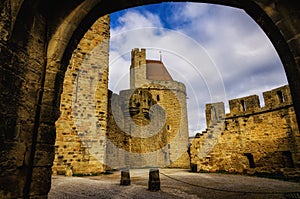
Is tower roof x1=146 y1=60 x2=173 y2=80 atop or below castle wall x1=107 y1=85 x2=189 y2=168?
atop

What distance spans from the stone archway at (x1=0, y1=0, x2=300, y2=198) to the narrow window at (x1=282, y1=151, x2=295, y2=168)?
998cm

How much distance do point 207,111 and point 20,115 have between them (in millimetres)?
13371

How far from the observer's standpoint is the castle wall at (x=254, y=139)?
987 centimetres

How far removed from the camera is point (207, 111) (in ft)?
46.1

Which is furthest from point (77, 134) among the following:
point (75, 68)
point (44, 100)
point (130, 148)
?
point (44, 100)

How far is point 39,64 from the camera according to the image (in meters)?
2.10

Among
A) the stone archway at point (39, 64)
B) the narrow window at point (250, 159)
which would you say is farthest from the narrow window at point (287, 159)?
the stone archway at point (39, 64)

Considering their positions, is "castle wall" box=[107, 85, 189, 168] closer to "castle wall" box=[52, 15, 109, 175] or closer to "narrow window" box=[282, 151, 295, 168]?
"castle wall" box=[52, 15, 109, 175]

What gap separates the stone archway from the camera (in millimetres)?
1702

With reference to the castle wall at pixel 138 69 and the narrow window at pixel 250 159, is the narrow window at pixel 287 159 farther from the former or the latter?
Result: the castle wall at pixel 138 69

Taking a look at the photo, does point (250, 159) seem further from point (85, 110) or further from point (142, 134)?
point (85, 110)

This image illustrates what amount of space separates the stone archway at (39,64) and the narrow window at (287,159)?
9.98 metres

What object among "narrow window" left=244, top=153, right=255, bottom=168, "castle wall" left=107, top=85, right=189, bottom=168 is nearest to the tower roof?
"castle wall" left=107, top=85, right=189, bottom=168

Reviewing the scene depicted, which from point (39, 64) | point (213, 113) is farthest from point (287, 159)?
point (39, 64)
